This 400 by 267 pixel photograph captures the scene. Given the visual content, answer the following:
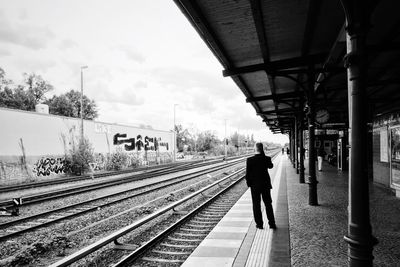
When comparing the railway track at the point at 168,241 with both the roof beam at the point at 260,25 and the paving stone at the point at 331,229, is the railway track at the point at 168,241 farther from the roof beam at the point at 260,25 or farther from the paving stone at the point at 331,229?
the roof beam at the point at 260,25

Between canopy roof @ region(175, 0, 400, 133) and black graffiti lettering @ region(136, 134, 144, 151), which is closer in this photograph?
canopy roof @ region(175, 0, 400, 133)

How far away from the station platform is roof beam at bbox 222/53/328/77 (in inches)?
145

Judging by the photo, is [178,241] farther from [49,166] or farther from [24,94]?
[24,94]

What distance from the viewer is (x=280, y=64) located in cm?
741

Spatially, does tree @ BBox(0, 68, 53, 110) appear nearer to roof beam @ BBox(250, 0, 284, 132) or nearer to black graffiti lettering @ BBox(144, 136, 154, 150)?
black graffiti lettering @ BBox(144, 136, 154, 150)

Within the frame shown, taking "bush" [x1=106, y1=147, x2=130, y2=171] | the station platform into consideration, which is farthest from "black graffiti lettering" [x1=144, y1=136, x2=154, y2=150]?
the station platform

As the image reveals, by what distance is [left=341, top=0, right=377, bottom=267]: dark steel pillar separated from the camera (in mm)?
2572

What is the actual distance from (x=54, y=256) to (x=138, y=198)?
624cm

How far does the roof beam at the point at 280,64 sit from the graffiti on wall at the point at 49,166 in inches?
765

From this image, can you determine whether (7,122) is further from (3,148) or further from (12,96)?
(12,96)

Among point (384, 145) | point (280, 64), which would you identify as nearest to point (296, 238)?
point (280, 64)

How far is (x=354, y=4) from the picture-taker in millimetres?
2604

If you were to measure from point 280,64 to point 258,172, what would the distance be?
3.06 m

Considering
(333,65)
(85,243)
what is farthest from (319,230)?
(85,243)
